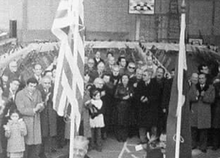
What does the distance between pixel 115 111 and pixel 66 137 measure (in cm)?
91

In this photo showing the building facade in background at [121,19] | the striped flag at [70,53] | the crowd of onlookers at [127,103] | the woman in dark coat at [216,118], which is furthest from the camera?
the woman in dark coat at [216,118]

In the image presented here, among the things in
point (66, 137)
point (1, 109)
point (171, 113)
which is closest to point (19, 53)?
point (1, 109)

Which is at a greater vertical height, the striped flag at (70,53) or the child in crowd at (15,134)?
the striped flag at (70,53)

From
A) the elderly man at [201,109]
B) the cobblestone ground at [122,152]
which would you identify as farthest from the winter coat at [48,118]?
the elderly man at [201,109]

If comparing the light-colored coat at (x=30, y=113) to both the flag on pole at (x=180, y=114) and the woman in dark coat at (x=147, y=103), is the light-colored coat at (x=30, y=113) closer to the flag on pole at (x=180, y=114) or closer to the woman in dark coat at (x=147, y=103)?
the woman in dark coat at (x=147, y=103)

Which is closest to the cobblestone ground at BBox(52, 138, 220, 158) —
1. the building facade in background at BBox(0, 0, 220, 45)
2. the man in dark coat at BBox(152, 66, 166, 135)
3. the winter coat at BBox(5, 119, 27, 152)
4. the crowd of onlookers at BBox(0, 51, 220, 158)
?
the crowd of onlookers at BBox(0, 51, 220, 158)

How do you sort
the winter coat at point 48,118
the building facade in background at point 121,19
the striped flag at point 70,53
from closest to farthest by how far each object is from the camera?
1. the striped flag at point 70,53
2. the winter coat at point 48,118
3. the building facade in background at point 121,19

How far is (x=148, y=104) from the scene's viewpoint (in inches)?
343

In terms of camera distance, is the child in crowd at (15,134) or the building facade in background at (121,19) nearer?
the child in crowd at (15,134)

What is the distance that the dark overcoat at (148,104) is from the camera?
341 inches

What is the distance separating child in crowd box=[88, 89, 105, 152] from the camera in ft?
27.8

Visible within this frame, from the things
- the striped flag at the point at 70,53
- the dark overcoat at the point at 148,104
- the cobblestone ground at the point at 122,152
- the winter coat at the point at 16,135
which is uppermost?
the striped flag at the point at 70,53

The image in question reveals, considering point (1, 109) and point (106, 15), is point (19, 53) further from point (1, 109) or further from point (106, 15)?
point (106, 15)

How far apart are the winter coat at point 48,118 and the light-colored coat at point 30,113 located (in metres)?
0.07
